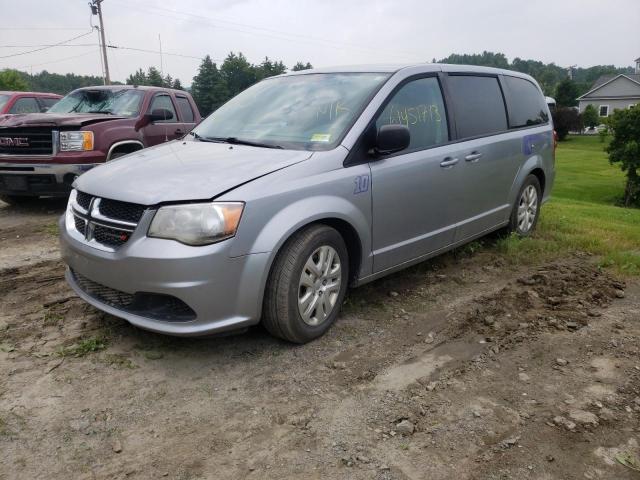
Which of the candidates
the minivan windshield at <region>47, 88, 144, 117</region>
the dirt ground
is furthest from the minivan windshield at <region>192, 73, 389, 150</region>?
the minivan windshield at <region>47, 88, 144, 117</region>

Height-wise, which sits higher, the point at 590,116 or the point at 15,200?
the point at 590,116

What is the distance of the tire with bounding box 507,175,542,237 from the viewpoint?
583 cm

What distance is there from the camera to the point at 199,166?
348cm

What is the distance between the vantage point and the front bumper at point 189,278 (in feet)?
9.87

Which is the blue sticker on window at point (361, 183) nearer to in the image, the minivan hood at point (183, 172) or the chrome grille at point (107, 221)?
the minivan hood at point (183, 172)

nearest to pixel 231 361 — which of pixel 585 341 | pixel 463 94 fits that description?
pixel 585 341

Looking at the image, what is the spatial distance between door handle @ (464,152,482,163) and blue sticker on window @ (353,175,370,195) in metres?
1.35

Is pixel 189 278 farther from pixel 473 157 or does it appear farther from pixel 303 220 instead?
pixel 473 157

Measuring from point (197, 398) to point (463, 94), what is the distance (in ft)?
11.4

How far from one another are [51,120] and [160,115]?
1575 millimetres

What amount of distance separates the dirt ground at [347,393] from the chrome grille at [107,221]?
2.25 ft

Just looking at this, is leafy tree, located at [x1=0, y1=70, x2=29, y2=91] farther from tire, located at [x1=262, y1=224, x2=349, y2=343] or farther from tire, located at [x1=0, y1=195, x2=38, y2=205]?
tire, located at [x1=262, y1=224, x2=349, y2=343]

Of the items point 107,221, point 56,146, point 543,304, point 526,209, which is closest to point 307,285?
point 107,221

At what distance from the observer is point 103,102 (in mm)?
8391
